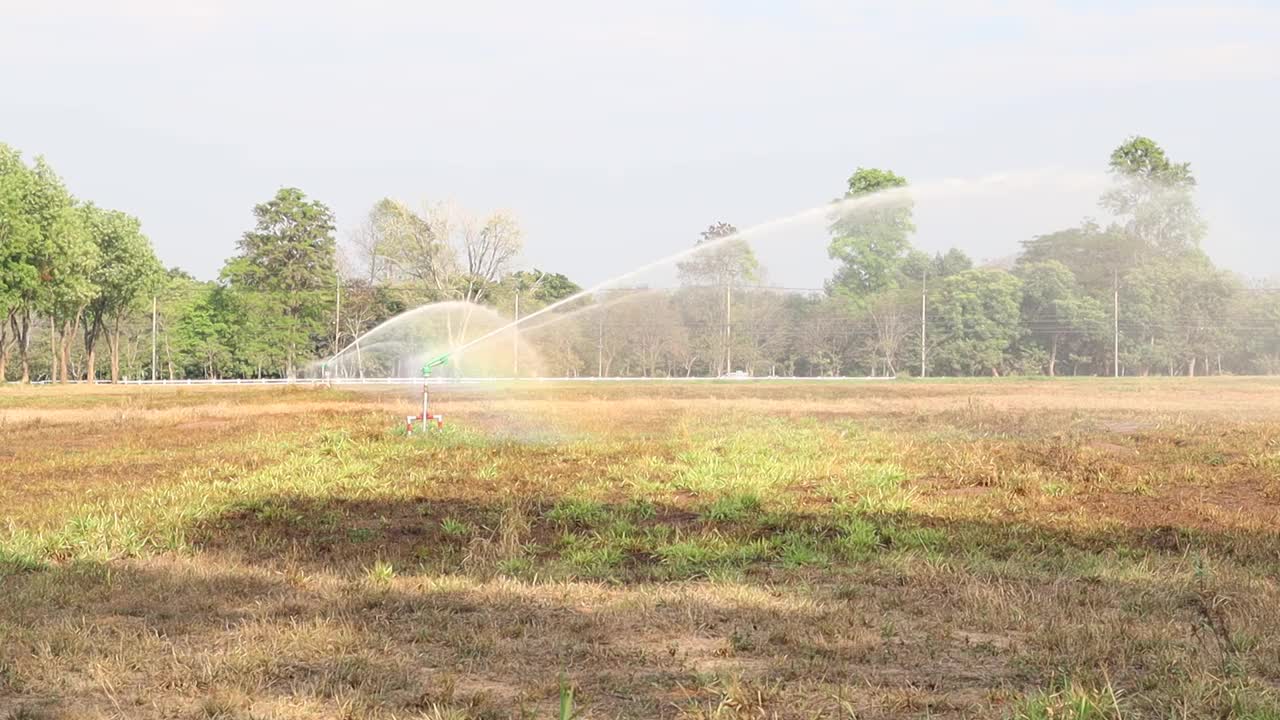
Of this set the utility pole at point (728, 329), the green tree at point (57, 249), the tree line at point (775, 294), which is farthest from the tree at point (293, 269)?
the utility pole at point (728, 329)

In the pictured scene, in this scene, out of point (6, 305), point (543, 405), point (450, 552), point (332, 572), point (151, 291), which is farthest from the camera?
point (151, 291)

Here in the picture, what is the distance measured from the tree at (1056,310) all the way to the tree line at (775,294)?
114 millimetres

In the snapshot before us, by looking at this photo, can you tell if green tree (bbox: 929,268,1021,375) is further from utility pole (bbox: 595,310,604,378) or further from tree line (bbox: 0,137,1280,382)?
utility pole (bbox: 595,310,604,378)

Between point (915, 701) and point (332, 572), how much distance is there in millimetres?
5301

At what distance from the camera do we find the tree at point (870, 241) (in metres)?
23.2

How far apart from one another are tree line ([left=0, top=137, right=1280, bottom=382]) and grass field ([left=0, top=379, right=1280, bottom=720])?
684 cm

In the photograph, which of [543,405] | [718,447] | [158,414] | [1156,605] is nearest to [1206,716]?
[1156,605]

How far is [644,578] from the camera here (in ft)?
28.7

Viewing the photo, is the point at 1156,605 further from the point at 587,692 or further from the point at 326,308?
the point at 326,308

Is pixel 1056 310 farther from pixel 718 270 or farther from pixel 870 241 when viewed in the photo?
pixel 718 270

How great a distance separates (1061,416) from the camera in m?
26.9

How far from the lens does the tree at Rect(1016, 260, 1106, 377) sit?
38.1 m

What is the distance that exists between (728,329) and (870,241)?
7.09 m

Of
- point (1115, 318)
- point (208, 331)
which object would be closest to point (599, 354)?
point (1115, 318)
